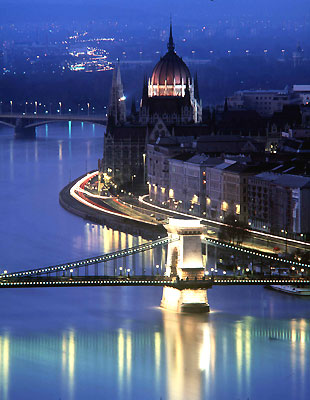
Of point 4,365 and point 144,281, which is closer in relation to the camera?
point 4,365

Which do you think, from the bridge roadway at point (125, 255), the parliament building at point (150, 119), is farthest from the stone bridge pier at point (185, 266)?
the parliament building at point (150, 119)

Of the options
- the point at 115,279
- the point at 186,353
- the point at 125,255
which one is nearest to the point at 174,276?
the point at 115,279

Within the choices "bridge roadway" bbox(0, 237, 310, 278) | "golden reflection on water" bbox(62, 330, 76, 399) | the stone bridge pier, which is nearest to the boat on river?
"bridge roadway" bbox(0, 237, 310, 278)

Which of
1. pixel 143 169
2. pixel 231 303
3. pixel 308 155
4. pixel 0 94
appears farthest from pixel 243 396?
pixel 0 94

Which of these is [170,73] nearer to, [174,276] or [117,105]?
[117,105]

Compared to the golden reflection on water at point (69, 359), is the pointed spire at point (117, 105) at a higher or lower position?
higher

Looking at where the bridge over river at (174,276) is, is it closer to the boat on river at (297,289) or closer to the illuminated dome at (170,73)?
the boat on river at (297,289)
